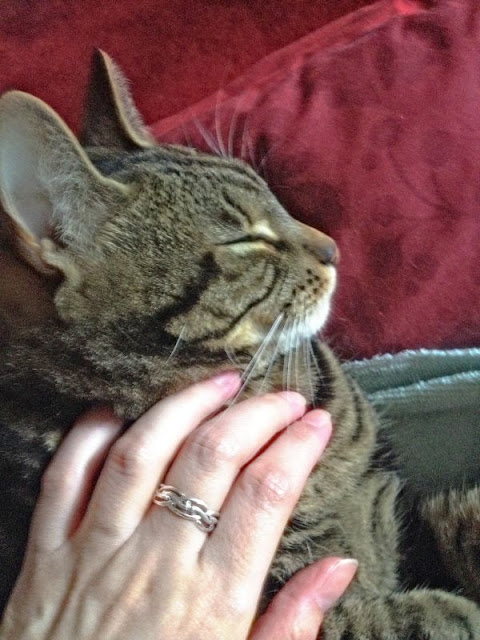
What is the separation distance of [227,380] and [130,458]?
0.15 m

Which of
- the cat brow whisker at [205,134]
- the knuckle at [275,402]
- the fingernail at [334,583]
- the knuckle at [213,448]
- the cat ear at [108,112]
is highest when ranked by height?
the cat ear at [108,112]

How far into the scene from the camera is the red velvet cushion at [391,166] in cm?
109

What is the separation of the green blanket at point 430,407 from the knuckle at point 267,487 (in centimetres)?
36

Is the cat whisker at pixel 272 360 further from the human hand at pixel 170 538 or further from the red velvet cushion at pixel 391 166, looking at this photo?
the red velvet cushion at pixel 391 166

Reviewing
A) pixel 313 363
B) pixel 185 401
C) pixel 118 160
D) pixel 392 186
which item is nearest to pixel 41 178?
pixel 118 160

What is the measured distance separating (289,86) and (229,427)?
715 millimetres

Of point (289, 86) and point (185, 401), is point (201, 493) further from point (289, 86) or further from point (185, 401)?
point (289, 86)

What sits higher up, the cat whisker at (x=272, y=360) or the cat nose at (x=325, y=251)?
the cat nose at (x=325, y=251)

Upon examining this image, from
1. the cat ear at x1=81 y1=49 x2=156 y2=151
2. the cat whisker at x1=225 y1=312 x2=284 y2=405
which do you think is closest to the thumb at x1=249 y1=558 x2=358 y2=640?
the cat whisker at x1=225 y1=312 x2=284 y2=405

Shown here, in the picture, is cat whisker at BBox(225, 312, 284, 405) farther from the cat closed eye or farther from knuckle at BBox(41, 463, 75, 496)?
knuckle at BBox(41, 463, 75, 496)

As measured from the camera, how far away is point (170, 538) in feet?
2.41

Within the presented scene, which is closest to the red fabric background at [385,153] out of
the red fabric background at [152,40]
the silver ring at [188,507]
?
the red fabric background at [152,40]

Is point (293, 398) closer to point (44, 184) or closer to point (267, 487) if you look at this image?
point (267, 487)

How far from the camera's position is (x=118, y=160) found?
2.82 ft
